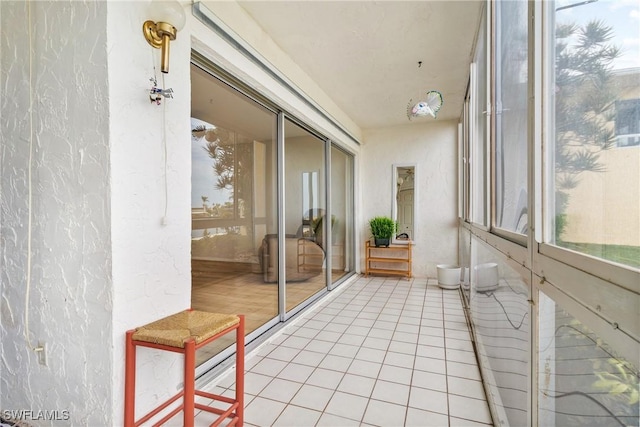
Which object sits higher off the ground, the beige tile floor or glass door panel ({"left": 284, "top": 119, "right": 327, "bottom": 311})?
glass door panel ({"left": 284, "top": 119, "right": 327, "bottom": 311})

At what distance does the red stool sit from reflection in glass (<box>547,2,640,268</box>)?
1368 mm

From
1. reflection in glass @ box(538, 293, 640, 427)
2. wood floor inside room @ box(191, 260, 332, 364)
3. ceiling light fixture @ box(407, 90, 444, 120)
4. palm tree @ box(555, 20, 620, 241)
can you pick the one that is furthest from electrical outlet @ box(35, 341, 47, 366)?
ceiling light fixture @ box(407, 90, 444, 120)

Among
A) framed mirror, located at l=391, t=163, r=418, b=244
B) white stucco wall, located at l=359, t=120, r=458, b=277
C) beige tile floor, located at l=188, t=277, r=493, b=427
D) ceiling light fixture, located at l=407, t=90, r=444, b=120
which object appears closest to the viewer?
beige tile floor, located at l=188, t=277, r=493, b=427

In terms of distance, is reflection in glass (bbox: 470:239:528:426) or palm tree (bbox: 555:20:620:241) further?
reflection in glass (bbox: 470:239:528:426)

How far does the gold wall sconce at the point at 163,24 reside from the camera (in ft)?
4.43

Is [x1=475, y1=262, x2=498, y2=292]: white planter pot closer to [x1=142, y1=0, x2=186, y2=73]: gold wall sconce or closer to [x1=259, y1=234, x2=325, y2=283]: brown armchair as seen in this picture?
[x1=259, y1=234, x2=325, y2=283]: brown armchair

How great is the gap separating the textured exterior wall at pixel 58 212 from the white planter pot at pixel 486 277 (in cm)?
204

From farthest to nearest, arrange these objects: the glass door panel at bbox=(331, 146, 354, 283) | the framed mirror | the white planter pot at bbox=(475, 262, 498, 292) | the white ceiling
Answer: the framed mirror, the glass door panel at bbox=(331, 146, 354, 283), the white ceiling, the white planter pot at bbox=(475, 262, 498, 292)

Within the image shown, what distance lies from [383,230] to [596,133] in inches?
178

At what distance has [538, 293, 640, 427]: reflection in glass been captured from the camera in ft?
1.77

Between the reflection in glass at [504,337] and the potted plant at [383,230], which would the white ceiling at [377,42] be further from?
the potted plant at [383,230]

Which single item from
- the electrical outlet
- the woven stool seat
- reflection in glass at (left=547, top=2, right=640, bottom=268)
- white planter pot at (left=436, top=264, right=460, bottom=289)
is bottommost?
white planter pot at (left=436, top=264, right=460, bottom=289)

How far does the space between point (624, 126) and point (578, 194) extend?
258mm

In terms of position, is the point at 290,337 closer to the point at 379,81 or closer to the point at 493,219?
the point at 493,219
